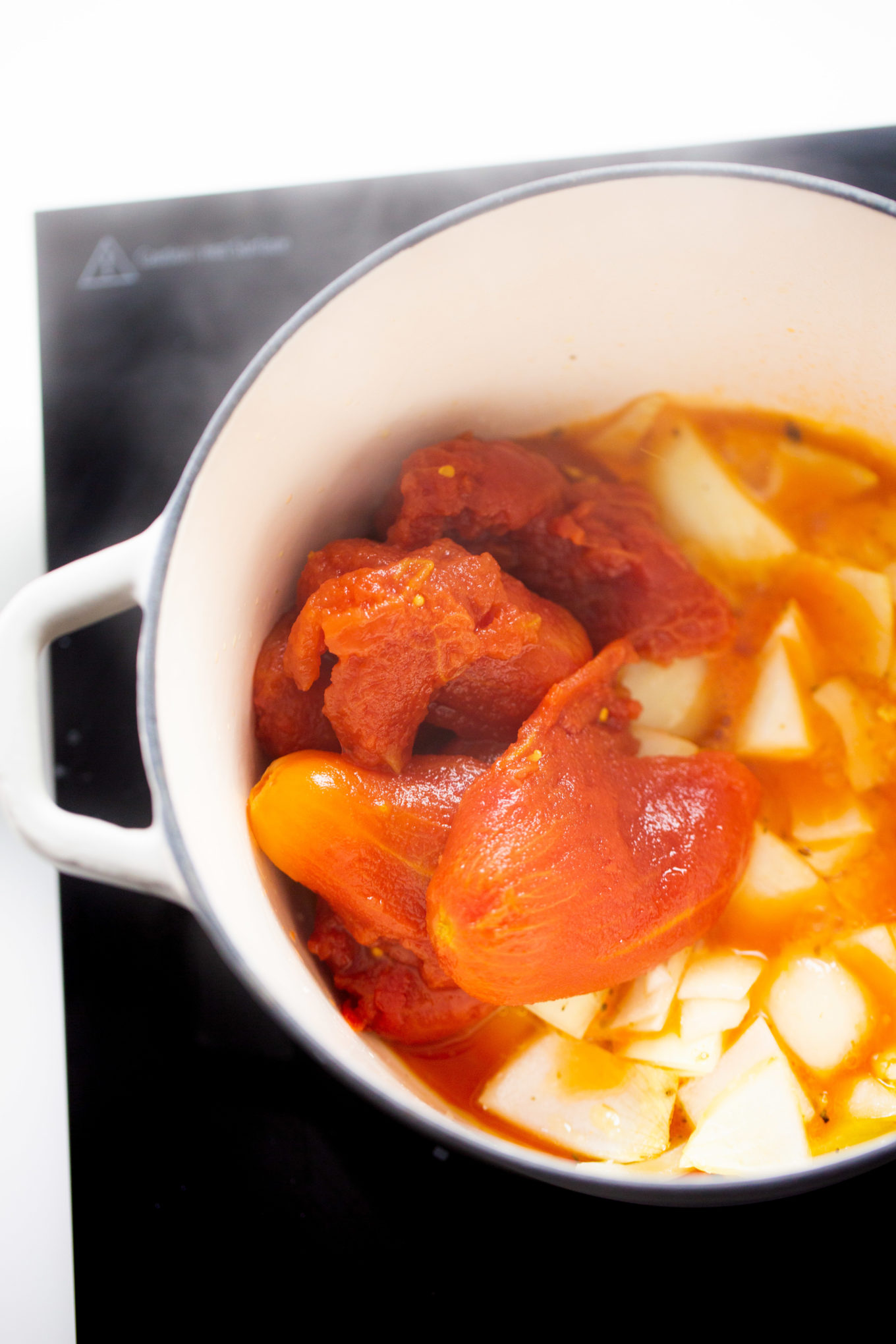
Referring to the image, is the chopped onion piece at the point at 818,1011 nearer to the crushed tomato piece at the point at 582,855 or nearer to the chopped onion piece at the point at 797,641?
the crushed tomato piece at the point at 582,855

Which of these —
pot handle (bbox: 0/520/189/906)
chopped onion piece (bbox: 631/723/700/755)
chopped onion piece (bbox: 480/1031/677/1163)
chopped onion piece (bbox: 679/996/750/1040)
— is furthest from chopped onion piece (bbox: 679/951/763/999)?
pot handle (bbox: 0/520/189/906)

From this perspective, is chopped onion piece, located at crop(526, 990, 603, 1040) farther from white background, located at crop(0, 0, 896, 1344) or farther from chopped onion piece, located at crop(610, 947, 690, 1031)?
white background, located at crop(0, 0, 896, 1344)

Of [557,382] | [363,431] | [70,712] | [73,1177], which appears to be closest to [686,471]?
[557,382]

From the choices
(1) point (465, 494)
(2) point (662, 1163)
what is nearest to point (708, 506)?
(1) point (465, 494)

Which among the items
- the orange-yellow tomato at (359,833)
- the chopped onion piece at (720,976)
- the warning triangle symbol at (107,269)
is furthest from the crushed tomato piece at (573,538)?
the warning triangle symbol at (107,269)

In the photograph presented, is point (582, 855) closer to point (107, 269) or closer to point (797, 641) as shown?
point (797, 641)
